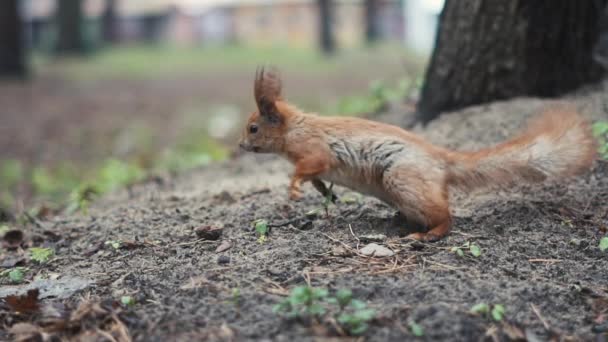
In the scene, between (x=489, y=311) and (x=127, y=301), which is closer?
(x=489, y=311)

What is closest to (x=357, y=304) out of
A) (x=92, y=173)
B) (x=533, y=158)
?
(x=533, y=158)

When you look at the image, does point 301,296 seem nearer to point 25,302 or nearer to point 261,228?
point 261,228

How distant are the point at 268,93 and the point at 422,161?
1.08m

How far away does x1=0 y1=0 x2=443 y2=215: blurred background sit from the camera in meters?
8.64

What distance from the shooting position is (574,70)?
237 inches

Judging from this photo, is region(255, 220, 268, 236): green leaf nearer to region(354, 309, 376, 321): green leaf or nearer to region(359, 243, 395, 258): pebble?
region(359, 243, 395, 258): pebble

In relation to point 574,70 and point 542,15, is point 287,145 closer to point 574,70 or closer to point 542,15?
point 542,15

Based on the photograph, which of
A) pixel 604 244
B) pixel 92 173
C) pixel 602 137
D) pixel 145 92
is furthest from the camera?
pixel 145 92

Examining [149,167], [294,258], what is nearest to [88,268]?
[294,258]

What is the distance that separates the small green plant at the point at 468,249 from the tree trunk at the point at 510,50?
262cm

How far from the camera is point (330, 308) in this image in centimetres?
287

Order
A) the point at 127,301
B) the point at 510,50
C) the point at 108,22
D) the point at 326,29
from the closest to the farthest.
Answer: the point at 127,301 < the point at 510,50 < the point at 326,29 < the point at 108,22

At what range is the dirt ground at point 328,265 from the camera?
9.37 ft

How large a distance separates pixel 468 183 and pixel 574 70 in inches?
104
